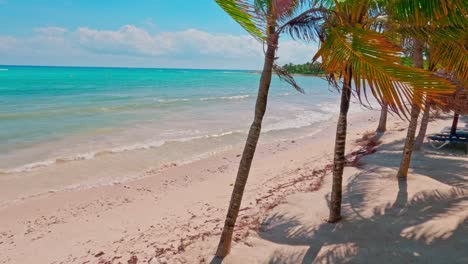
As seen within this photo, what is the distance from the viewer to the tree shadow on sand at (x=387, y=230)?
4793 millimetres

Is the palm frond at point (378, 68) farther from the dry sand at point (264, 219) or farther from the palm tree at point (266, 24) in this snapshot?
the dry sand at point (264, 219)

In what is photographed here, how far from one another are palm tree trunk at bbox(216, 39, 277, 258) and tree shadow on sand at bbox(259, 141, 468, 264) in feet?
2.46

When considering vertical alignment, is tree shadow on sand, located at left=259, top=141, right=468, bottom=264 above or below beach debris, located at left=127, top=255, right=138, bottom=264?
above

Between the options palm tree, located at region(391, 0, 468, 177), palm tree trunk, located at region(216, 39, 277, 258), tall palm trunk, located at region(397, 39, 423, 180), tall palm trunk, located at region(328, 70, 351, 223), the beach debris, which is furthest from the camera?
tall palm trunk, located at region(397, 39, 423, 180)

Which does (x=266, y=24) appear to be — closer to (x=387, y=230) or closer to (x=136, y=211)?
(x=387, y=230)

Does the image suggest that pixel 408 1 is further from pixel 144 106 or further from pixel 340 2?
pixel 144 106

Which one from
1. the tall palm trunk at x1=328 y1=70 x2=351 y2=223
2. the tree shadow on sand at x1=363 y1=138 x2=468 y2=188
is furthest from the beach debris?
the tree shadow on sand at x1=363 y1=138 x2=468 y2=188

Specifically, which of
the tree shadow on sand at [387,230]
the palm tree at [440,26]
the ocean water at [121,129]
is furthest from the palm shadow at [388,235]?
the ocean water at [121,129]

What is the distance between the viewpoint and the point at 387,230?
17.8 feet

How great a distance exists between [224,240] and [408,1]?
12.3 ft

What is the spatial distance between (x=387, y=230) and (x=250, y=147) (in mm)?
2791

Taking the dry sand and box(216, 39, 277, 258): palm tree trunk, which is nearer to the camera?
box(216, 39, 277, 258): palm tree trunk

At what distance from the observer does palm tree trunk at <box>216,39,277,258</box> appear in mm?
4020

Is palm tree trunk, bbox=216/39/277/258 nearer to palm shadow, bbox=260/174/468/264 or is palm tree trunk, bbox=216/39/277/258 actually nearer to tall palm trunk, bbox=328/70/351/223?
→ palm shadow, bbox=260/174/468/264
